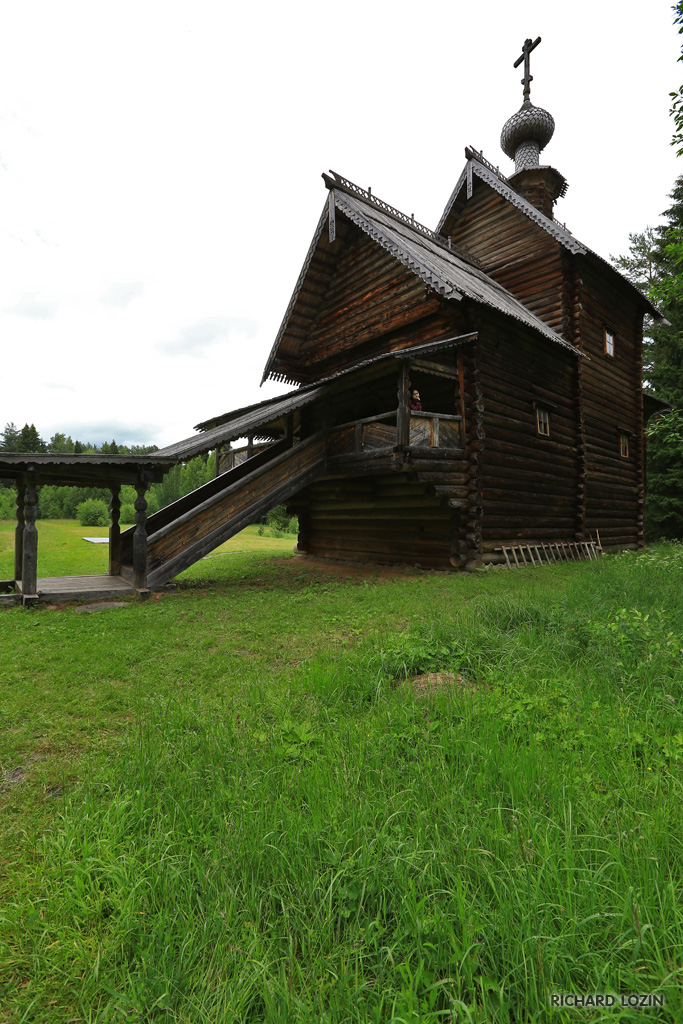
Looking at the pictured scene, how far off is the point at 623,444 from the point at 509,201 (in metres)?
9.14

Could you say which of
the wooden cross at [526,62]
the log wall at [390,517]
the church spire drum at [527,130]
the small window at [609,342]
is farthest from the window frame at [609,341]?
the wooden cross at [526,62]

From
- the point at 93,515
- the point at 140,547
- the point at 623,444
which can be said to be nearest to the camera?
the point at 140,547

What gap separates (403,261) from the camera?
34.1 feet

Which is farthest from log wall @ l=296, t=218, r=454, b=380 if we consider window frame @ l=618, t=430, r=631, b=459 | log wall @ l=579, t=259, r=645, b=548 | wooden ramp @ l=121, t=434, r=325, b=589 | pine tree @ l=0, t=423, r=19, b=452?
pine tree @ l=0, t=423, r=19, b=452

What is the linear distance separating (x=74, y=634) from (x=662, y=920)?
6423mm

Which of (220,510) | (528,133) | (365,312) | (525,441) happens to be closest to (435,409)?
(525,441)

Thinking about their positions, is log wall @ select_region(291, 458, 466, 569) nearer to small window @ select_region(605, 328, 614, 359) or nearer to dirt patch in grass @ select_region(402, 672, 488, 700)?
dirt patch in grass @ select_region(402, 672, 488, 700)

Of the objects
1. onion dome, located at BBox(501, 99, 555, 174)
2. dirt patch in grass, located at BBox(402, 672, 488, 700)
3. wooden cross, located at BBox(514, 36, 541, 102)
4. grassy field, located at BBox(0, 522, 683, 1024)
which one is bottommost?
grassy field, located at BBox(0, 522, 683, 1024)

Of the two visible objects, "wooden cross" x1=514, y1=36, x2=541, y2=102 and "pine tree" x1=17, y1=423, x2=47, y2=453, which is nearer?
"wooden cross" x1=514, y1=36, x2=541, y2=102

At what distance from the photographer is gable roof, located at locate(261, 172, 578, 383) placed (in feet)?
33.3

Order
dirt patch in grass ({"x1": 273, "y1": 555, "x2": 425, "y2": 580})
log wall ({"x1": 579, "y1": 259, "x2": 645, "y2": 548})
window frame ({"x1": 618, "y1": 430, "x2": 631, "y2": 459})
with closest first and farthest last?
1. dirt patch in grass ({"x1": 273, "y1": 555, "x2": 425, "y2": 580})
2. log wall ({"x1": 579, "y1": 259, "x2": 645, "y2": 548})
3. window frame ({"x1": 618, "y1": 430, "x2": 631, "y2": 459})

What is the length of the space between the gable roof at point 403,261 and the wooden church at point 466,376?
0.06 m

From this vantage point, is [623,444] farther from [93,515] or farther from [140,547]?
[93,515]

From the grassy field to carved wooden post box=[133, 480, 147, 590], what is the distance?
3834 millimetres
